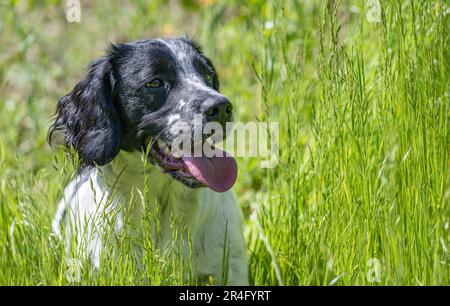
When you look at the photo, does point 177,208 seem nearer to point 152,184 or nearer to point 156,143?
point 152,184

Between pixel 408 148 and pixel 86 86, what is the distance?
1.40 metres

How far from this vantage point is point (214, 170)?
3.03m

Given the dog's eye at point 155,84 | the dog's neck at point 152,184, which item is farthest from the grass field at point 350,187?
the dog's eye at point 155,84

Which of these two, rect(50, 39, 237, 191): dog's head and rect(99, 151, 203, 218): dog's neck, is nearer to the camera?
rect(50, 39, 237, 191): dog's head

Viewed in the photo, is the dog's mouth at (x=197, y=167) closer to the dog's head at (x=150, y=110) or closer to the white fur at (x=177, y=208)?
the dog's head at (x=150, y=110)

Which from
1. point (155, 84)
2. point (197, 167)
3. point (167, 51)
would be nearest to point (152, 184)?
point (197, 167)

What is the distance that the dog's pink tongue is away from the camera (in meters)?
3.00

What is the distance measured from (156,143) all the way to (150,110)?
14cm

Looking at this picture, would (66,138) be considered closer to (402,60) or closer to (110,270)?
(110,270)

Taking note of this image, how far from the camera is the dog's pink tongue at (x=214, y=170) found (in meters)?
3.00

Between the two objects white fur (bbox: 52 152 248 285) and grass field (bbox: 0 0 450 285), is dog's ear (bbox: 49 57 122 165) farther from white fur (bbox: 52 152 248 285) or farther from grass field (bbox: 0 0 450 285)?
grass field (bbox: 0 0 450 285)

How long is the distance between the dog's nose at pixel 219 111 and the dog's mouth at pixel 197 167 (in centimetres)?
16

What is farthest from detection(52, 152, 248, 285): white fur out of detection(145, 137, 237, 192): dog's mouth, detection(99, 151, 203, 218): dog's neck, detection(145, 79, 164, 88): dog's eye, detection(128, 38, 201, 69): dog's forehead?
detection(128, 38, 201, 69): dog's forehead

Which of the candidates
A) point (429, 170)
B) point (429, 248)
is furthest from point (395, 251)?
point (429, 170)
